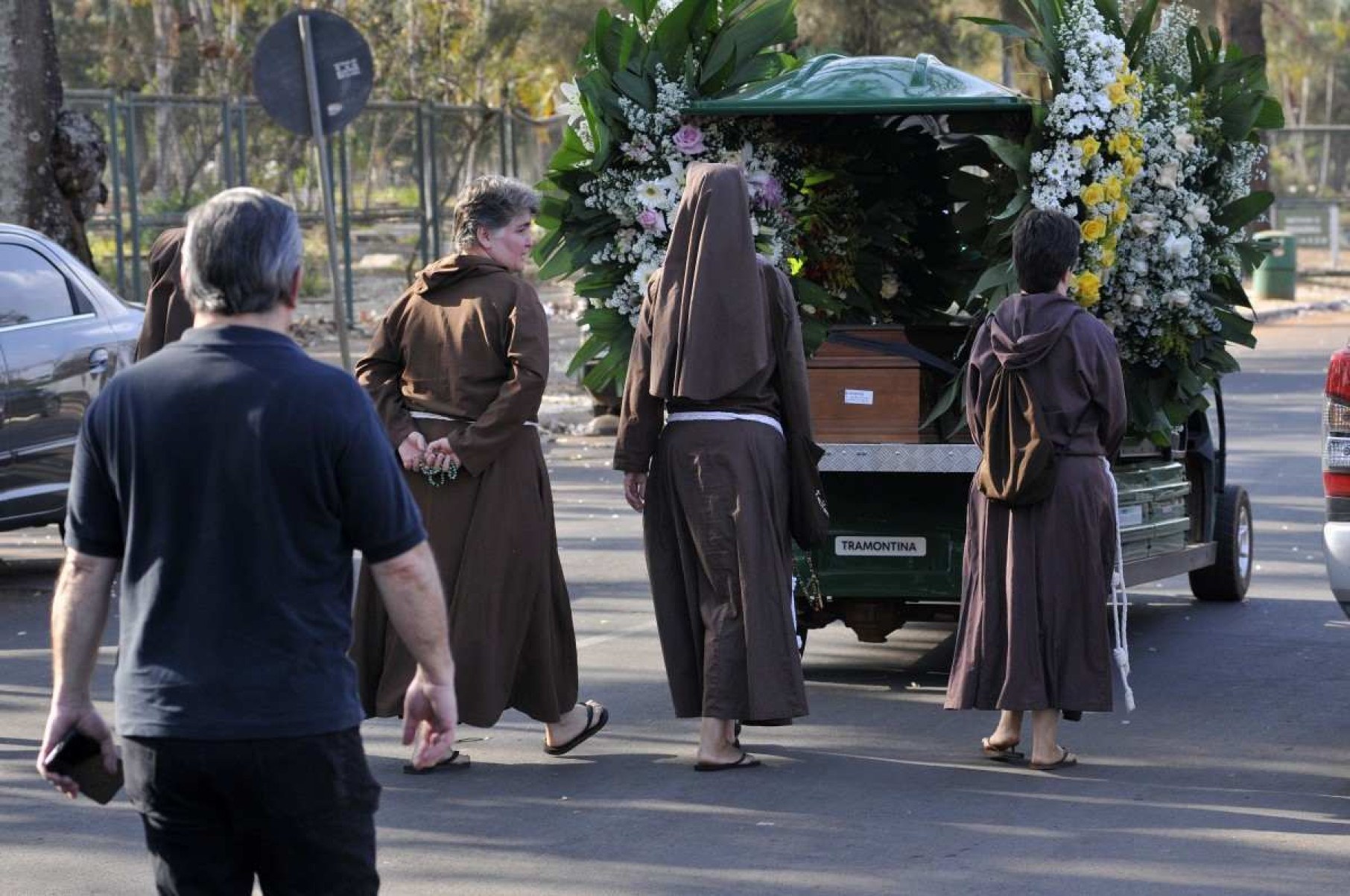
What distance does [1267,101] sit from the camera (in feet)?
29.7

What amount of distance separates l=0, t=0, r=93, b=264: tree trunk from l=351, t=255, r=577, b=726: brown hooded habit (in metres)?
8.34

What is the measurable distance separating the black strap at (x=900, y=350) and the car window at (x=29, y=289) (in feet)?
14.4

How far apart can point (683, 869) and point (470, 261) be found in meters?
2.24

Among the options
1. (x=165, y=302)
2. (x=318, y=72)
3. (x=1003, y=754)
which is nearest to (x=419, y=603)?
(x=1003, y=754)

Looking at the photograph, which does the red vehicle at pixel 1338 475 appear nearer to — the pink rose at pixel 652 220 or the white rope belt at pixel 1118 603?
A: the white rope belt at pixel 1118 603

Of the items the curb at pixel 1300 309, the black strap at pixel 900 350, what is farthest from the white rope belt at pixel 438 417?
the curb at pixel 1300 309

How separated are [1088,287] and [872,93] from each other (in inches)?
44.5

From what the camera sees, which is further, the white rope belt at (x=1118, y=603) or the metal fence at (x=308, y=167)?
the metal fence at (x=308, y=167)

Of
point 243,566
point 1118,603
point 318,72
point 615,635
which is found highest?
point 318,72

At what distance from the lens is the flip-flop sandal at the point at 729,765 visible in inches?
277

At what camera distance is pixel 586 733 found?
23.9 ft

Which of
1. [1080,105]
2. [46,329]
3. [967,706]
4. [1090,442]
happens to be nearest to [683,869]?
[967,706]

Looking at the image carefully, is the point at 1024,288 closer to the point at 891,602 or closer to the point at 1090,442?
the point at 1090,442

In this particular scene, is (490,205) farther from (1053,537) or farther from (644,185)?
(1053,537)
